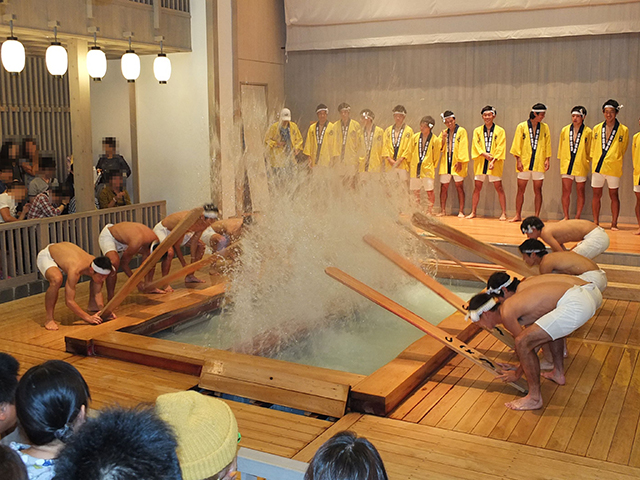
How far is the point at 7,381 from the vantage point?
2.17 m

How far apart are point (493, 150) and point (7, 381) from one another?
8278 millimetres

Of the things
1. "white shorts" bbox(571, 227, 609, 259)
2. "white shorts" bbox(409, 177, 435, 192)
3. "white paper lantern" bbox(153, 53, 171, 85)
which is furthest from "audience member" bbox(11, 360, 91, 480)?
"white shorts" bbox(409, 177, 435, 192)

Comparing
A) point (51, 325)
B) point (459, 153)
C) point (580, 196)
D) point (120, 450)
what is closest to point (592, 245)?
point (580, 196)

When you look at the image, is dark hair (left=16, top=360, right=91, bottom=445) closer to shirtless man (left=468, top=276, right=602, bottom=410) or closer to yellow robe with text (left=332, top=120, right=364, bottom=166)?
shirtless man (left=468, top=276, right=602, bottom=410)

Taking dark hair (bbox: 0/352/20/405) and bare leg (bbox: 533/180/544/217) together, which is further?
bare leg (bbox: 533/180/544/217)

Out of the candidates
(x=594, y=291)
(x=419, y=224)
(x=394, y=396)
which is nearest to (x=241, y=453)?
(x=394, y=396)

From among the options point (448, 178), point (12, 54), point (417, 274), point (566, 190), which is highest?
point (12, 54)

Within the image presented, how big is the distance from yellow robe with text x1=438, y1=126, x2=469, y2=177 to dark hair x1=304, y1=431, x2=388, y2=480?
29.1 feet

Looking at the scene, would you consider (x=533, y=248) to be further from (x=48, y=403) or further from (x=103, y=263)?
(x=48, y=403)

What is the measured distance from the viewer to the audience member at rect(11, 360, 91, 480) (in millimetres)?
1765

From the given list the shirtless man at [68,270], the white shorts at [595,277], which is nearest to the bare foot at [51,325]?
the shirtless man at [68,270]

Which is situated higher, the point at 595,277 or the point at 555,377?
the point at 595,277

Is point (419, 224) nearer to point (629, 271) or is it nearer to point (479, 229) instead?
point (629, 271)

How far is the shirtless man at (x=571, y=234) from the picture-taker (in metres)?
5.64
